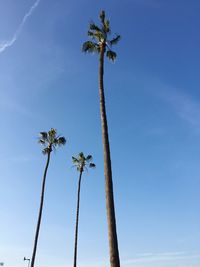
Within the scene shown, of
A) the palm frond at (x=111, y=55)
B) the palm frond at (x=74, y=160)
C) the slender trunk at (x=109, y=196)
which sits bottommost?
the slender trunk at (x=109, y=196)

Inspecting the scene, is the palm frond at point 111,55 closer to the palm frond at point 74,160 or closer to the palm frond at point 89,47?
the palm frond at point 89,47

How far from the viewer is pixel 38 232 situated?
126 ft

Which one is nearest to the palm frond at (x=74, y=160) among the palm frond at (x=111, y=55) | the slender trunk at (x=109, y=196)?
the palm frond at (x=111, y=55)

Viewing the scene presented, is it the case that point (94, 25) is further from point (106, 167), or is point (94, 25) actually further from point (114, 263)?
point (114, 263)

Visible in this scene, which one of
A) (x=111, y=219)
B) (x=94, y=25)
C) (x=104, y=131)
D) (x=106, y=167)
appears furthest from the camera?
(x=94, y=25)

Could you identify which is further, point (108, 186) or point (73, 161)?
point (73, 161)

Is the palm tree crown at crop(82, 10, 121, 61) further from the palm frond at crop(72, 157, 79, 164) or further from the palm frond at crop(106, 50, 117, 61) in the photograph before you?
the palm frond at crop(72, 157, 79, 164)

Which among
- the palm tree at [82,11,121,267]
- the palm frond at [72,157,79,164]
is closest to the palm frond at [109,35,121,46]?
the palm tree at [82,11,121,267]

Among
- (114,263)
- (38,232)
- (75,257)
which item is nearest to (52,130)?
(38,232)

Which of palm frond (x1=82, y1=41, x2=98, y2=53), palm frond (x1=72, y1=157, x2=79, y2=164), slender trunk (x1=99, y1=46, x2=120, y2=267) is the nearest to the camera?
slender trunk (x1=99, y1=46, x2=120, y2=267)

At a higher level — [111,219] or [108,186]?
[108,186]

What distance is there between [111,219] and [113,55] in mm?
14385

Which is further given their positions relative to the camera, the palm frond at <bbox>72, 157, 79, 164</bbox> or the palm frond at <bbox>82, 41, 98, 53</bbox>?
the palm frond at <bbox>72, 157, 79, 164</bbox>

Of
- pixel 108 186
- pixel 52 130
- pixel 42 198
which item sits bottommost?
pixel 108 186
